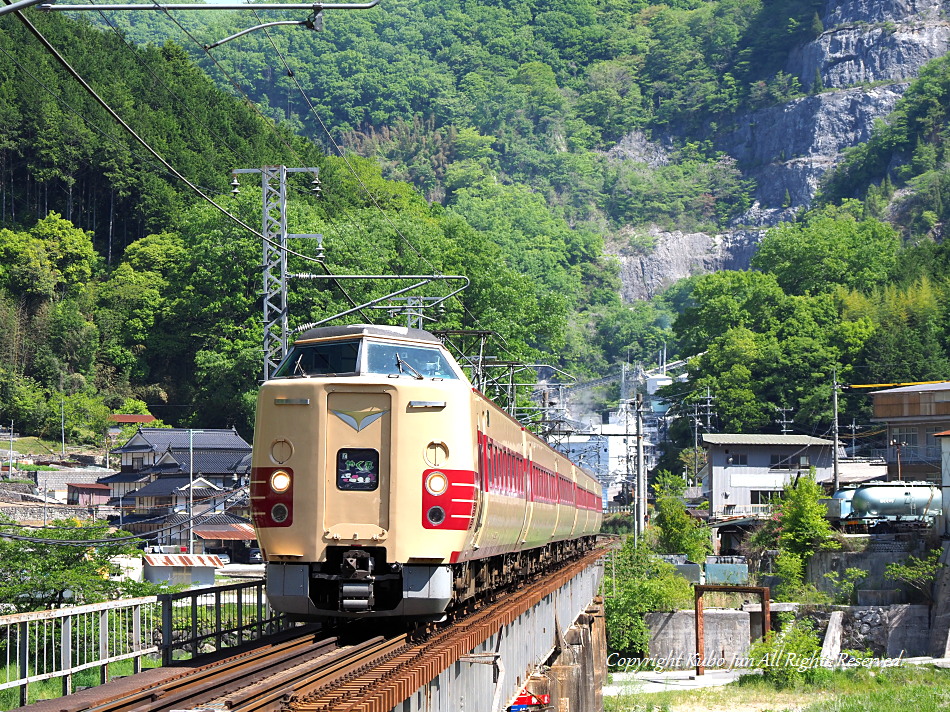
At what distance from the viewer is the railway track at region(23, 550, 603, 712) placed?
11.6m

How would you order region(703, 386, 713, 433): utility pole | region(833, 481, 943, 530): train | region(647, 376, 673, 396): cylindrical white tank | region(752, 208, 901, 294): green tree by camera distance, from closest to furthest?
region(833, 481, 943, 530): train < region(703, 386, 713, 433): utility pole < region(752, 208, 901, 294): green tree < region(647, 376, 673, 396): cylindrical white tank

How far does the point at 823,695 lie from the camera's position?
1833 inches

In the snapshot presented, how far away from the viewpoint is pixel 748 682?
49.2 meters

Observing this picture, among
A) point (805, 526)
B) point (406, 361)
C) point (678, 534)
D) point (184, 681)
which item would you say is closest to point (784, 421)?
point (678, 534)

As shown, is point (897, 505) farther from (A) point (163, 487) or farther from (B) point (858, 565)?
(A) point (163, 487)

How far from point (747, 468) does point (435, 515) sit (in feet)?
234

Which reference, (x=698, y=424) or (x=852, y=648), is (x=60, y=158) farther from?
(x=852, y=648)

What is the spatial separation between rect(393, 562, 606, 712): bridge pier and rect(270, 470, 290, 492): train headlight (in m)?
2.96

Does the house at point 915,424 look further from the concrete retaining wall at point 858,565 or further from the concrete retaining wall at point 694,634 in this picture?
the concrete retaining wall at point 694,634

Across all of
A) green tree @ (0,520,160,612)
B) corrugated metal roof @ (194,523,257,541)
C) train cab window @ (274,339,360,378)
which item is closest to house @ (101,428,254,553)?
corrugated metal roof @ (194,523,257,541)

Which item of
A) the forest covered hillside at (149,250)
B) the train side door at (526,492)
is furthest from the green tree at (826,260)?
the train side door at (526,492)

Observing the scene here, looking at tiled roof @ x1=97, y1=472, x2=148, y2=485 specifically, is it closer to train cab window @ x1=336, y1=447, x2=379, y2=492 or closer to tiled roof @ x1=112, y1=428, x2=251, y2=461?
tiled roof @ x1=112, y1=428, x2=251, y2=461

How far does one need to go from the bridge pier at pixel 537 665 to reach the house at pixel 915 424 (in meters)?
37.8

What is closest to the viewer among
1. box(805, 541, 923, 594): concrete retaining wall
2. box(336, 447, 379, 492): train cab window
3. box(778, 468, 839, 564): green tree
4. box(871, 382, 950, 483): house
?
box(336, 447, 379, 492): train cab window
